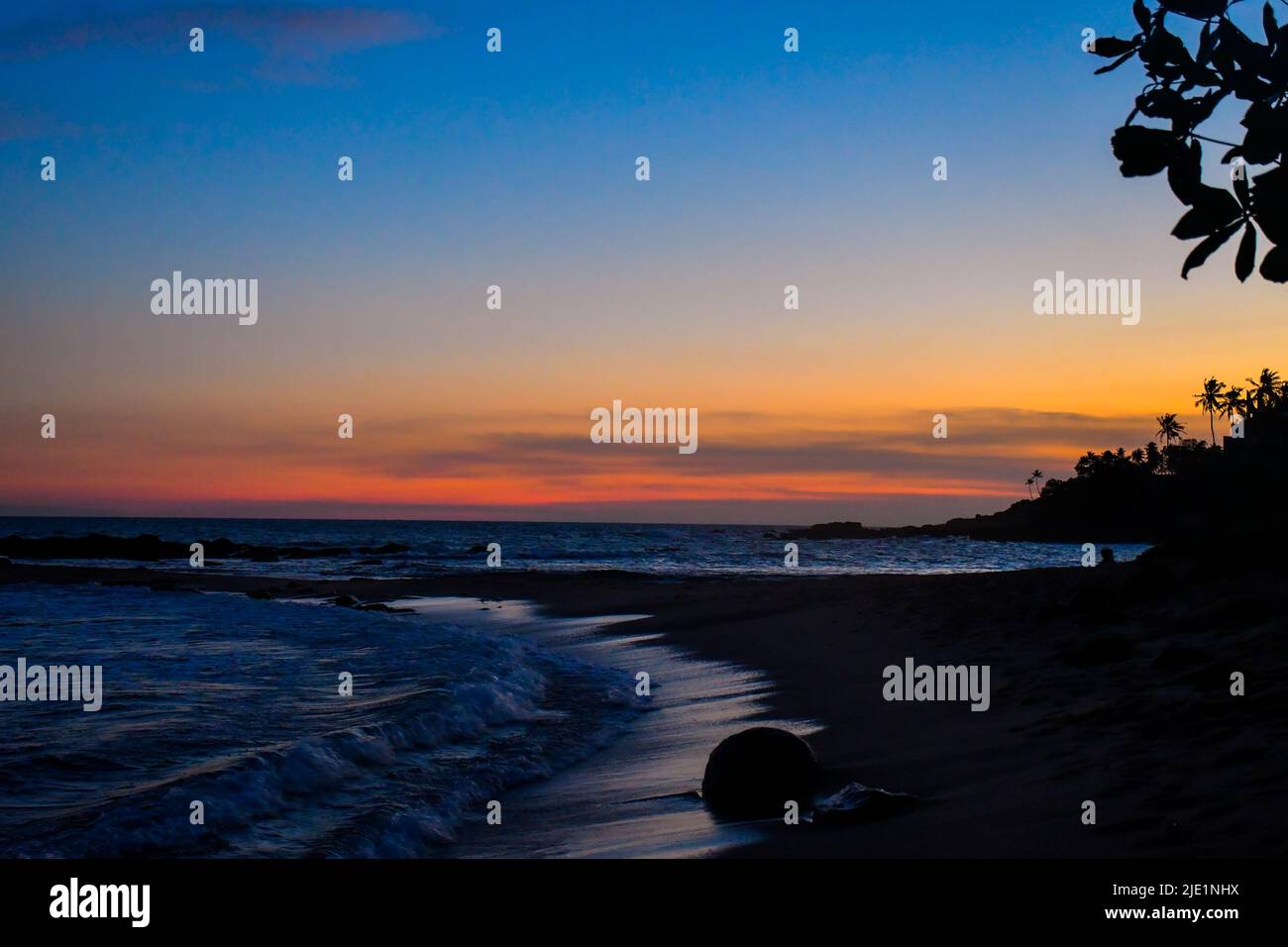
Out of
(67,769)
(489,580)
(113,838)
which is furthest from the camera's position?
(489,580)

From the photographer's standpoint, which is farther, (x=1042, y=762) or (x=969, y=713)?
(x=969, y=713)

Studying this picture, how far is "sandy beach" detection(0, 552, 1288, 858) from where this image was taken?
5.91m

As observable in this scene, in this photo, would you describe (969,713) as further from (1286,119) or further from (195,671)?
(195,671)

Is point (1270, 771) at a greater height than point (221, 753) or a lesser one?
greater

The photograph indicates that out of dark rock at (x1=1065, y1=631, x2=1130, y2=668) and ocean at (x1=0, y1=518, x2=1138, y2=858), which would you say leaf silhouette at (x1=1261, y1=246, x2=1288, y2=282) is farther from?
dark rock at (x1=1065, y1=631, x2=1130, y2=668)

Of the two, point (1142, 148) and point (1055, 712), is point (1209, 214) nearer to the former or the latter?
point (1142, 148)

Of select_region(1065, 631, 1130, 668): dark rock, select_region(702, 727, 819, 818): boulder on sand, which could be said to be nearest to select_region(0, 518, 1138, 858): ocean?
select_region(702, 727, 819, 818): boulder on sand

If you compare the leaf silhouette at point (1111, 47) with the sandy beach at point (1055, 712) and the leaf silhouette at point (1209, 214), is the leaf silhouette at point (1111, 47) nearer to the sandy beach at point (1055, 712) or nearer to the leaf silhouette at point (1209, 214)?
the leaf silhouette at point (1209, 214)

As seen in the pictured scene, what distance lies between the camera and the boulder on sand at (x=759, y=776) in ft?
24.3

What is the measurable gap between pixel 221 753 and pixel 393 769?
183cm

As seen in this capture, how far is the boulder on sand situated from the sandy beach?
578 mm

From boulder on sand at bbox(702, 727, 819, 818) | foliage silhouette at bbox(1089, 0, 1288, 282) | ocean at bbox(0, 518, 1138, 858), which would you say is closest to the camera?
foliage silhouette at bbox(1089, 0, 1288, 282)
